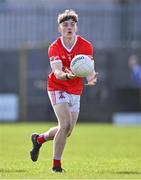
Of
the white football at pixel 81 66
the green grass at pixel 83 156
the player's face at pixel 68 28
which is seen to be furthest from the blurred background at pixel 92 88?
the white football at pixel 81 66

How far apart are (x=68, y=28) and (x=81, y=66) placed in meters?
0.74

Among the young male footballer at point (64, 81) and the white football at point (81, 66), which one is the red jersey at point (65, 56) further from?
the white football at point (81, 66)

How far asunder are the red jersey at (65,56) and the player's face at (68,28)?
→ 0.20 meters

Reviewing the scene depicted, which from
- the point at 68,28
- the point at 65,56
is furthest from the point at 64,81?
the point at 68,28

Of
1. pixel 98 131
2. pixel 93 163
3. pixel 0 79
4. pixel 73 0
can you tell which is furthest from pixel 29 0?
pixel 93 163

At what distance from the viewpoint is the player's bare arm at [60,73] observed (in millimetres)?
12023

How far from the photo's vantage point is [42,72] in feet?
110

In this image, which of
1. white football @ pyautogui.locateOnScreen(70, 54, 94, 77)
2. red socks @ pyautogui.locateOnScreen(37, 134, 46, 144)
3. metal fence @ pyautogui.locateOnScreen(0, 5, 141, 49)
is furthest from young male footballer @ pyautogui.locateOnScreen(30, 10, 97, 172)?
metal fence @ pyautogui.locateOnScreen(0, 5, 141, 49)

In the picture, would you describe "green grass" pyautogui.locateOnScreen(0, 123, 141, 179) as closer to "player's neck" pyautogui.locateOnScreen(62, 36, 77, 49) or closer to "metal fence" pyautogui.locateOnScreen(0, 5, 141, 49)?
"player's neck" pyautogui.locateOnScreen(62, 36, 77, 49)

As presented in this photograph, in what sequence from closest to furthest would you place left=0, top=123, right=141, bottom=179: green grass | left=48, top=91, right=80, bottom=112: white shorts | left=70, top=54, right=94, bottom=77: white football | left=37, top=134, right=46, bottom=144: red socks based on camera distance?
left=70, top=54, right=94, bottom=77: white football → left=0, top=123, right=141, bottom=179: green grass → left=48, top=91, right=80, bottom=112: white shorts → left=37, top=134, right=46, bottom=144: red socks

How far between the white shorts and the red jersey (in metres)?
0.06

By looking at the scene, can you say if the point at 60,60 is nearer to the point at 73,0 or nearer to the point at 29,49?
the point at 29,49

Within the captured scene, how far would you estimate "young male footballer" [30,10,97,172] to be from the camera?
1234cm

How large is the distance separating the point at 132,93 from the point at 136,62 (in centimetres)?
126
